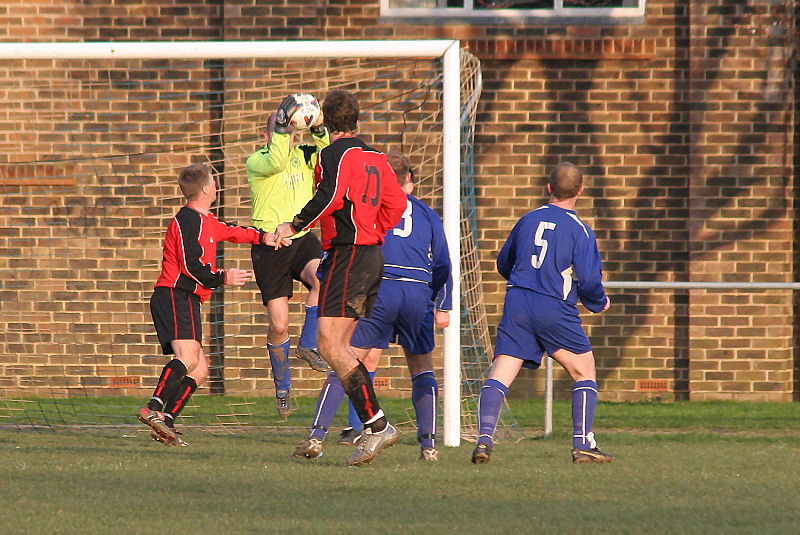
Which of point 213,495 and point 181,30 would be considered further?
point 181,30

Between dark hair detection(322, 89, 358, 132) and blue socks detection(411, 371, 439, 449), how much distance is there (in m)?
1.56

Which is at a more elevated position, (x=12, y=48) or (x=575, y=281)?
(x=12, y=48)

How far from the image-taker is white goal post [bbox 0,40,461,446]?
732cm

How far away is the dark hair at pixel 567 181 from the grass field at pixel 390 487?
5.00 ft

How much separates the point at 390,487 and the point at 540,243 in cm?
169

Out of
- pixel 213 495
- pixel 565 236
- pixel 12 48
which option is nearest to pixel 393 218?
pixel 565 236

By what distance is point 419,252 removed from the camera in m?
6.58

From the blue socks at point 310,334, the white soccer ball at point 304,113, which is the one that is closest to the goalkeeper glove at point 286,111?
the white soccer ball at point 304,113

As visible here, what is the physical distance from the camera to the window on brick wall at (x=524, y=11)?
10.9 metres

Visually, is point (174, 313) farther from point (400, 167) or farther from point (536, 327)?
point (536, 327)

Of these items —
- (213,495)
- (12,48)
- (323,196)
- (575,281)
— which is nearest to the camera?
(213,495)

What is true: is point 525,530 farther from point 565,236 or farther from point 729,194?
point 729,194

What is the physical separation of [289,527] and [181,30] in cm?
749

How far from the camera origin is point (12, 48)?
7430 mm
